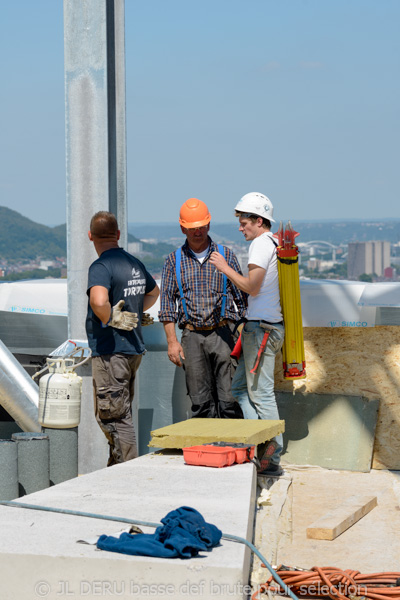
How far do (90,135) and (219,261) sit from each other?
5.19 feet

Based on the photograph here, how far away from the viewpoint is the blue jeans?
226 inches

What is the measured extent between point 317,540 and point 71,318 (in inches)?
107

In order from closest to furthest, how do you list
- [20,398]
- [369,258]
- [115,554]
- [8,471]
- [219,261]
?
[115,554], [8,471], [219,261], [20,398], [369,258]

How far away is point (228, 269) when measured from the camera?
556 cm

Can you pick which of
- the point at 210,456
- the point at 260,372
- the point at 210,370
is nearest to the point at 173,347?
the point at 210,370

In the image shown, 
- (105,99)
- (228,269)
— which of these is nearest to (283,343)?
(228,269)

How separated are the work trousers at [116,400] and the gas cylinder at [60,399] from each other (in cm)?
27

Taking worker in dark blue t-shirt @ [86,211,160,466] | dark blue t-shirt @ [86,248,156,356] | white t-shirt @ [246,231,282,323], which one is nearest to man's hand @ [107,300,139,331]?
worker in dark blue t-shirt @ [86,211,160,466]

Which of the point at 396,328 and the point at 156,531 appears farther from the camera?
the point at 396,328

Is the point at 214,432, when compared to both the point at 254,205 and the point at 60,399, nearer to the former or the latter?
the point at 60,399

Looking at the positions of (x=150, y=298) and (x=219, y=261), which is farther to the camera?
(x=150, y=298)

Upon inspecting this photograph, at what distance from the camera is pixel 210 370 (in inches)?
244

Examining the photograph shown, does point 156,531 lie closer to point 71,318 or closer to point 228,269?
point 228,269

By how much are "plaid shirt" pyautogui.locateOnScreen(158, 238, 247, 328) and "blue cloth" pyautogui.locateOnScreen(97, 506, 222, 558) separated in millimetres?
2860
